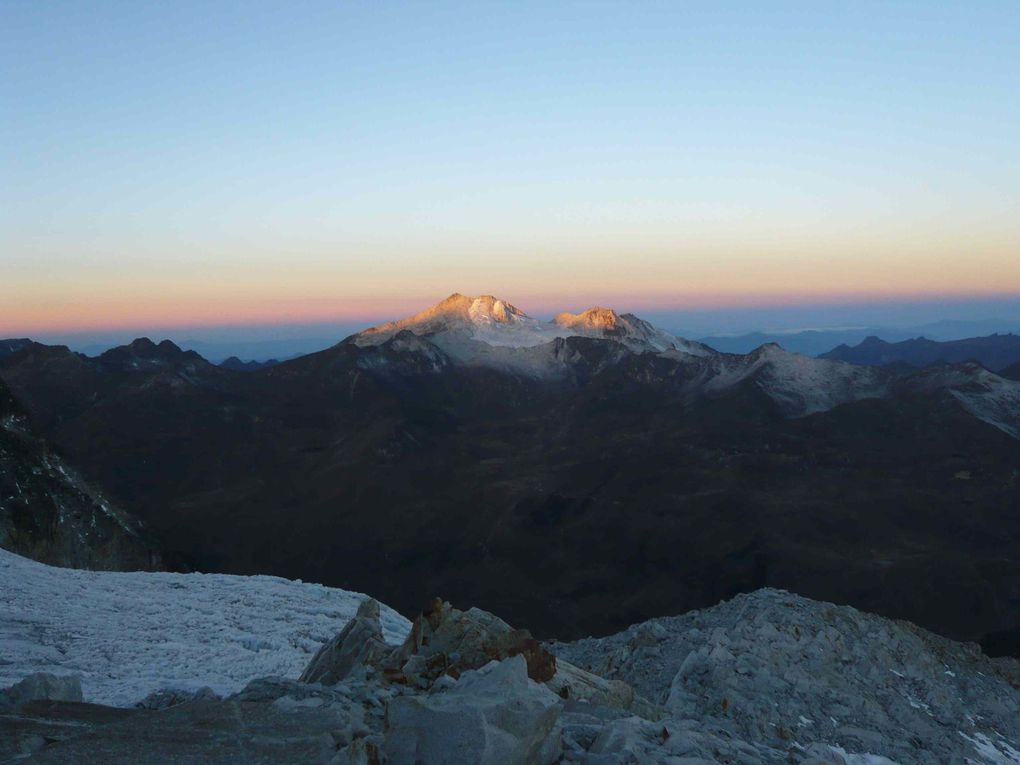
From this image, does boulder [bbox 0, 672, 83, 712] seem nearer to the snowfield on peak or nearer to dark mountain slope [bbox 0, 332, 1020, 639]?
dark mountain slope [bbox 0, 332, 1020, 639]

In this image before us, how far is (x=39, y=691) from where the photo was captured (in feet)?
29.0

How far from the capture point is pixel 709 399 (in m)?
112

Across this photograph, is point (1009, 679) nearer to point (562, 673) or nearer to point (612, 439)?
point (562, 673)

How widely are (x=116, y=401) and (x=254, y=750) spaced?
117 m

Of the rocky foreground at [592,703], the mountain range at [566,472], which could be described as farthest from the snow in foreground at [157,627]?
the mountain range at [566,472]

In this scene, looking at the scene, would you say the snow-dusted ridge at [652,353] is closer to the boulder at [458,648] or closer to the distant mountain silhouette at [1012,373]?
the distant mountain silhouette at [1012,373]

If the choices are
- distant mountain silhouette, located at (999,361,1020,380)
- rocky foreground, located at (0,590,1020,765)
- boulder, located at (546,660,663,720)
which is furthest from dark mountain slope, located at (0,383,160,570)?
distant mountain silhouette, located at (999,361,1020,380)

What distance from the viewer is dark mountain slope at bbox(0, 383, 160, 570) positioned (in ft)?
107

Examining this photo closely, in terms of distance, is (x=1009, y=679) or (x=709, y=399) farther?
→ (x=709, y=399)

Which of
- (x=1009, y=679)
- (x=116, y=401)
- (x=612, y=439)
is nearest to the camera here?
(x=1009, y=679)

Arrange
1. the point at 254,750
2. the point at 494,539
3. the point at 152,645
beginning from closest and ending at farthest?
the point at 254,750 < the point at 152,645 < the point at 494,539

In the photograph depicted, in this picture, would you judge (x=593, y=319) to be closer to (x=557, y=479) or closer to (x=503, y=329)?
(x=503, y=329)

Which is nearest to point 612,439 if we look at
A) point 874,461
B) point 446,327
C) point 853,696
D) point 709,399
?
point 709,399

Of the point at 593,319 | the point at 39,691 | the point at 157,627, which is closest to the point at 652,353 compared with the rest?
the point at 593,319
